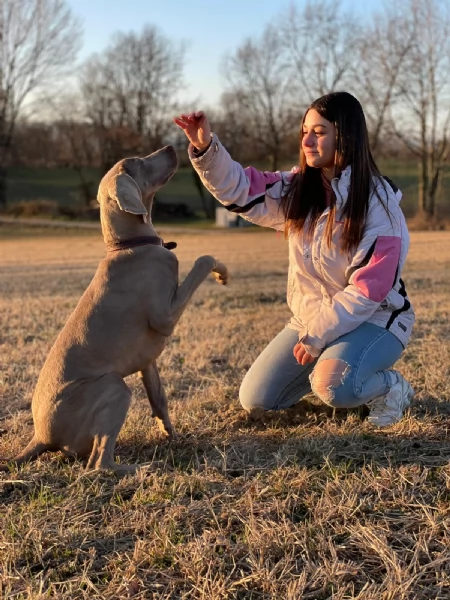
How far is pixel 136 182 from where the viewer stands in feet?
11.6

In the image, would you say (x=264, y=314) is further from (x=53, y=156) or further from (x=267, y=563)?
(x=53, y=156)

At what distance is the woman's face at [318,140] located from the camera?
346 centimetres

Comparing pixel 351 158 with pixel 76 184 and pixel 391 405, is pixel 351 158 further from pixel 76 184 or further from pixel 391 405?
pixel 76 184

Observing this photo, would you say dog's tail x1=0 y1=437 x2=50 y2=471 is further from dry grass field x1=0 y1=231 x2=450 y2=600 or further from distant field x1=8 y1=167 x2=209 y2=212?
distant field x1=8 y1=167 x2=209 y2=212

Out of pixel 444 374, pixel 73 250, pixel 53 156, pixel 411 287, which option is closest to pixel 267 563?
pixel 444 374

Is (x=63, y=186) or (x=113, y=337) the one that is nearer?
(x=113, y=337)

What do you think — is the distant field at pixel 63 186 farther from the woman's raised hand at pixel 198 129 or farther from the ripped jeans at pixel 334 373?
the ripped jeans at pixel 334 373

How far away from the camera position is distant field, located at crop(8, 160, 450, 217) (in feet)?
131

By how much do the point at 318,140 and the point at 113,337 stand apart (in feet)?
5.33

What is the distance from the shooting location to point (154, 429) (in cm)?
355

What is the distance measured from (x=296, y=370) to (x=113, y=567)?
1.98 m

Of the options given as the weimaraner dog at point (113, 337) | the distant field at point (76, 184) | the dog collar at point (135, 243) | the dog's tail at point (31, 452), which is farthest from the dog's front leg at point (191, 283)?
the distant field at point (76, 184)

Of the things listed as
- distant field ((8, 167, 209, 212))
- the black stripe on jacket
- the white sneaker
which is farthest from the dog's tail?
distant field ((8, 167, 209, 212))

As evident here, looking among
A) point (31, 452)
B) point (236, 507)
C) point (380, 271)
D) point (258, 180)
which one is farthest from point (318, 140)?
point (31, 452)
